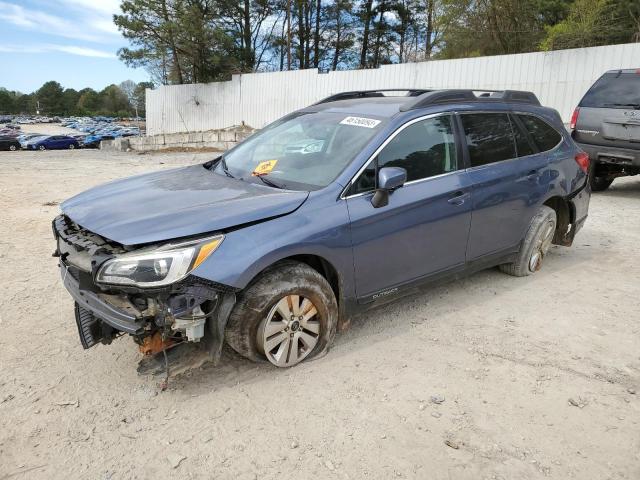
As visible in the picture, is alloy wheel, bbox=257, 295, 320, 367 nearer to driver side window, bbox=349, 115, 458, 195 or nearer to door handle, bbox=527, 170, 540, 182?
driver side window, bbox=349, 115, 458, 195

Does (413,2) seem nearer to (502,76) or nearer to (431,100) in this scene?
(502,76)

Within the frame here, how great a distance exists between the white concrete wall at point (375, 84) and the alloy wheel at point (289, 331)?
42.4ft

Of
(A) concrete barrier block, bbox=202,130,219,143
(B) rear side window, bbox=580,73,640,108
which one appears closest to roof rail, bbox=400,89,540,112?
(B) rear side window, bbox=580,73,640,108

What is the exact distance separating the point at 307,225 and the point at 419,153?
1.21m

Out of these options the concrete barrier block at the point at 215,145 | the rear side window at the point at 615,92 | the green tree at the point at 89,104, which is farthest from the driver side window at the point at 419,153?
the green tree at the point at 89,104

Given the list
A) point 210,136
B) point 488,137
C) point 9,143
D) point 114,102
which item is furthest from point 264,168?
point 114,102

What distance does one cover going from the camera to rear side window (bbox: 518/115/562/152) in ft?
16.0

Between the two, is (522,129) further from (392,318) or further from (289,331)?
(289,331)

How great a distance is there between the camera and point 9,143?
42406mm

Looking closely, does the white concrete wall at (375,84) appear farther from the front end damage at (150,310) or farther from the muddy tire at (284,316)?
the front end damage at (150,310)

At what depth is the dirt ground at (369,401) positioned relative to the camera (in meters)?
2.57

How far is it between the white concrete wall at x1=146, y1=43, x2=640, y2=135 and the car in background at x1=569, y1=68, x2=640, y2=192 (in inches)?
209

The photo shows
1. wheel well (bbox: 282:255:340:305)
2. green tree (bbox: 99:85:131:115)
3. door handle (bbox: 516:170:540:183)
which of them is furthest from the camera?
green tree (bbox: 99:85:131:115)

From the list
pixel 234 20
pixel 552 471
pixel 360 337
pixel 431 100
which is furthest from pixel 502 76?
pixel 234 20
